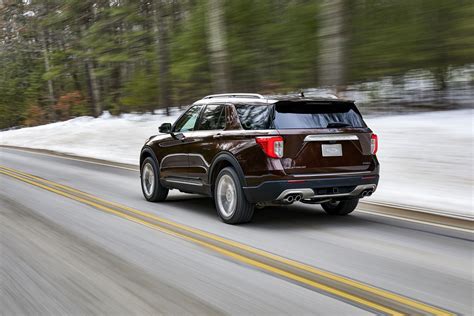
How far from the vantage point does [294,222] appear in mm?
7727

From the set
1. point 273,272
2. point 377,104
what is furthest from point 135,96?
point 273,272

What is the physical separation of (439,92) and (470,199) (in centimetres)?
608

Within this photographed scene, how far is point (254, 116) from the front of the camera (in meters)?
7.30

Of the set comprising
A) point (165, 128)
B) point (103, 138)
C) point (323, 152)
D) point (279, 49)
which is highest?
point (279, 49)

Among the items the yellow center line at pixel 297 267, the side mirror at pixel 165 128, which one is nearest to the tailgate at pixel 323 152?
the yellow center line at pixel 297 267

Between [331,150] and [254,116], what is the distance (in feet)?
3.65

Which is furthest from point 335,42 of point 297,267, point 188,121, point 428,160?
point 297,267

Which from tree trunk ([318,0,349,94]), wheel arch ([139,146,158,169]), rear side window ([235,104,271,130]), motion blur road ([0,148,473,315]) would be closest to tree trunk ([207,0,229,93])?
tree trunk ([318,0,349,94])

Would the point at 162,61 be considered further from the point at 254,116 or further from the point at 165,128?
the point at 254,116

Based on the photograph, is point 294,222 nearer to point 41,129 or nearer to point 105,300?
point 105,300

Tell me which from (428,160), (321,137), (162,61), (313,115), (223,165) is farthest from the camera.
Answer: (162,61)

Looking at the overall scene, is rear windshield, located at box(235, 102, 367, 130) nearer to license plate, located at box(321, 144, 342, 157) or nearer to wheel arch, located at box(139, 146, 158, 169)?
license plate, located at box(321, 144, 342, 157)

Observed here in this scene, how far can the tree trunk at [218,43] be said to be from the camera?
61.3 ft

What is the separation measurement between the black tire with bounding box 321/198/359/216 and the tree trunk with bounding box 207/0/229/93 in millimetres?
11345
